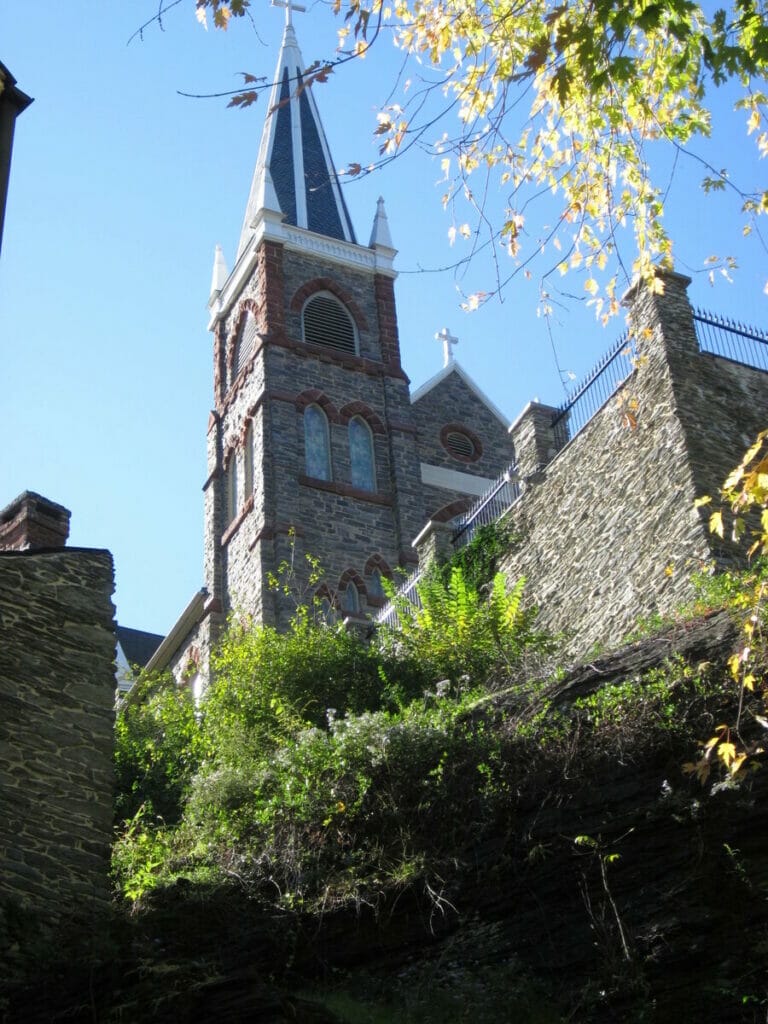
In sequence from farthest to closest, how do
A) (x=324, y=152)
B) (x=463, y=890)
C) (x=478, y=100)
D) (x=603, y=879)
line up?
(x=324, y=152) → (x=463, y=890) → (x=603, y=879) → (x=478, y=100)

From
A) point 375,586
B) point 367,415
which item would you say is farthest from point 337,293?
point 375,586

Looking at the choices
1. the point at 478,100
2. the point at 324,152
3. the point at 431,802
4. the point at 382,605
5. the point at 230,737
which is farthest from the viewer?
the point at 324,152

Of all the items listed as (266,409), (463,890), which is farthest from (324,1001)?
(266,409)

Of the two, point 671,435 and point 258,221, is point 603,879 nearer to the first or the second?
point 671,435

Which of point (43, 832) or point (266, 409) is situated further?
point (266, 409)

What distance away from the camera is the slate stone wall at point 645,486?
1708 cm

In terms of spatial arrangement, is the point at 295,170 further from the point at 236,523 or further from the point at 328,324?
the point at 236,523

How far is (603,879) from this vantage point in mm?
11328

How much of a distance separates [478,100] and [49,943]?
685 cm

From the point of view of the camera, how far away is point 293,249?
36.4 meters

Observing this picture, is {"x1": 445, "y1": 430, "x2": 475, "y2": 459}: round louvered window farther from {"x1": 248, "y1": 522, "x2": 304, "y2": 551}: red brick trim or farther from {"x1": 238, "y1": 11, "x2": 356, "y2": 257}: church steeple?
{"x1": 248, "y1": 522, "x2": 304, "y2": 551}: red brick trim

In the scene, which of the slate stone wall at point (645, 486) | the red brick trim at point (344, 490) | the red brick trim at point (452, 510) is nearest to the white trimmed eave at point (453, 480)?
the red brick trim at point (452, 510)

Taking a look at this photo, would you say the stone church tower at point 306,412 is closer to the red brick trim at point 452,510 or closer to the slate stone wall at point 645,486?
the red brick trim at point 452,510

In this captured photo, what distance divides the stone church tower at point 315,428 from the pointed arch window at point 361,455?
0.03 meters
